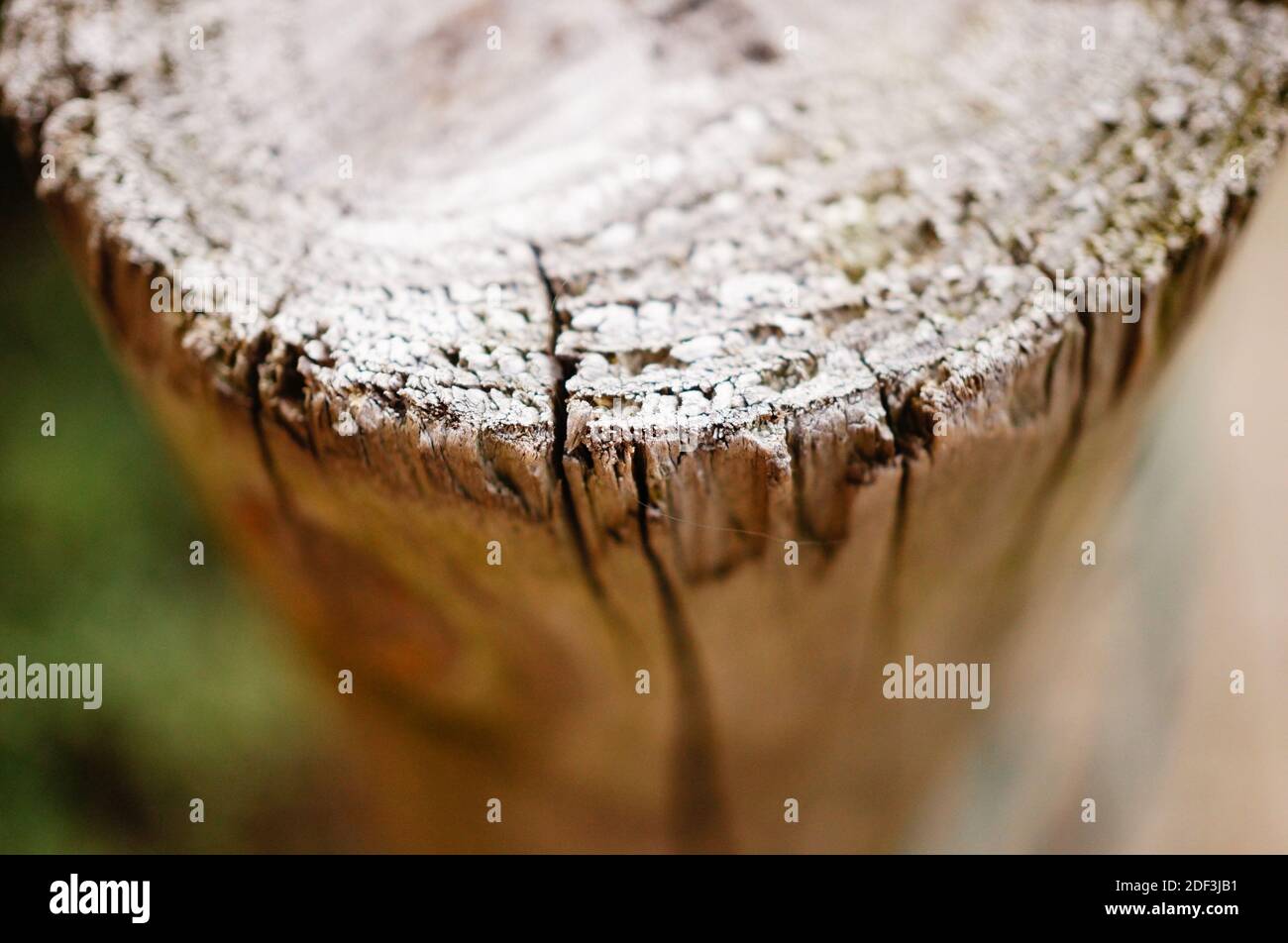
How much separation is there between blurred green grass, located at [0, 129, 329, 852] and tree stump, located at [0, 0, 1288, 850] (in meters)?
0.96

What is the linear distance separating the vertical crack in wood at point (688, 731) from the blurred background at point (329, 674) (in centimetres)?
26

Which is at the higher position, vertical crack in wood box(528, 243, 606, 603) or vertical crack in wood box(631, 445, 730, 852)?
vertical crack in wood box(528, 243, 606, 603)

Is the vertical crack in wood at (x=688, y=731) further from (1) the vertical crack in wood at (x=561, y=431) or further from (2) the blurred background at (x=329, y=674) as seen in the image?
(2) the blurred background at (x=329, y=674)

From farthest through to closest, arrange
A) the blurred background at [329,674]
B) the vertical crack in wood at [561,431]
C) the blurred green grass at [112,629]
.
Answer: the blurred green grass at [112,629] → the blurred background at [329,674] → the vertical crack in wood at [561,431]

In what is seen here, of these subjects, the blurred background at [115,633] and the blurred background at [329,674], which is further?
the blurred background at [115,633]

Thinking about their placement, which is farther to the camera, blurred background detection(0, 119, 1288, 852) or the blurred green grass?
the blurred green grass

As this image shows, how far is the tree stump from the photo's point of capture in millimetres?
565

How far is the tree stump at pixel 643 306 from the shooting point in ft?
1.86

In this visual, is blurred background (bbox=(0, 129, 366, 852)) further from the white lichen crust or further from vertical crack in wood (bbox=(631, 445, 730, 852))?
the white lichen crust

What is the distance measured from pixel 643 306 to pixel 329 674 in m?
0.44

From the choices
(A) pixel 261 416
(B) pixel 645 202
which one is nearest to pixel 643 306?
(B) pixel 645 202

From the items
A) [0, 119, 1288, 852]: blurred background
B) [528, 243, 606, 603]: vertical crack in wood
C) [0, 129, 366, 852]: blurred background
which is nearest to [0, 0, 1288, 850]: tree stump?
[528, 243, 606, 603]: vertical crack in wood

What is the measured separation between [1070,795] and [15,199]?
68.8 inches

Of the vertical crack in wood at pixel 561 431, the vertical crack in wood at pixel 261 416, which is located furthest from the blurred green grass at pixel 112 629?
the vertical crack in wood at pixel 561 431
